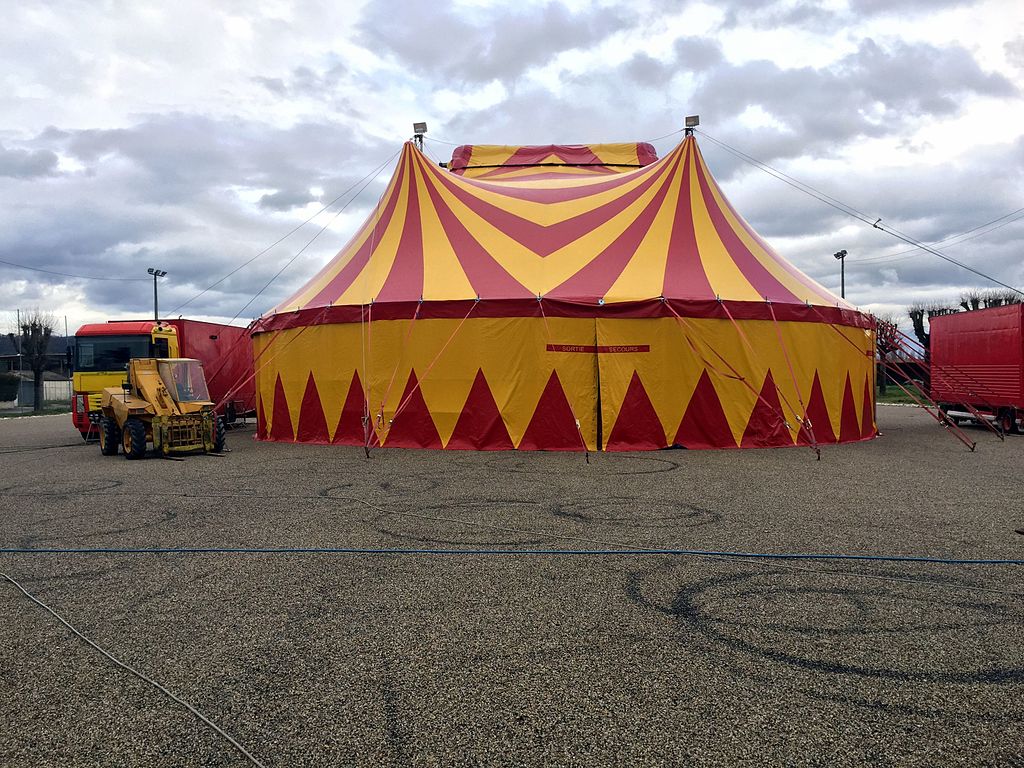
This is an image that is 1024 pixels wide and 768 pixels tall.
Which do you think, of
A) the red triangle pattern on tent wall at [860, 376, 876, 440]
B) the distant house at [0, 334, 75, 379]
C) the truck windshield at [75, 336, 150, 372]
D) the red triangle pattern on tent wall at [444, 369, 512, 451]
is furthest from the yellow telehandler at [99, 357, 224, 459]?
the distant house at [0, 334, 75, 379]

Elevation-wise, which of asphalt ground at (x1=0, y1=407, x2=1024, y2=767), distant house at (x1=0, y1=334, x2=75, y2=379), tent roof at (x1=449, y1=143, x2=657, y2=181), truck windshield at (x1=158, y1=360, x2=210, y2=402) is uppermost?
tent roof at (x1=449, y1=143, x2=657, y2=181)

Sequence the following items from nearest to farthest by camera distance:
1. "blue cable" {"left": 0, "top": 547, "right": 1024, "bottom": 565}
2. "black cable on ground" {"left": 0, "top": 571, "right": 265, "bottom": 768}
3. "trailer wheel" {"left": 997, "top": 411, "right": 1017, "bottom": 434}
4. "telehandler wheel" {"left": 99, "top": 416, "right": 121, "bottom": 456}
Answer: "black cable on ground" {"left": 0, "top": 571, "right": 265, "bottom": 768} → "blue cable" {"left": 0, "top": 547, "right": 1024, "bottom": 565} → "telehandler wheel" {"left": 99, "top": 416, "right": 121, "bottom": 456} → "trailer wheel" {"left": 997, "top": 411, "right": 1017, "bottom": 434}

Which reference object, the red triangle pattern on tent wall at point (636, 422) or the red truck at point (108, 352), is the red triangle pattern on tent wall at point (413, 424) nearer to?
the red triangle pattern on tent wall at point (636, 422)

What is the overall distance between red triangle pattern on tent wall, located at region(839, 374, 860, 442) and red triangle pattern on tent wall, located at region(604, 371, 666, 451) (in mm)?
3104

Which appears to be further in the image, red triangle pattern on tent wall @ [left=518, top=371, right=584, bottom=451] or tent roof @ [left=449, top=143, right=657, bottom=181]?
tent roof @ [left=449, top=143, right=657, bottom=181]

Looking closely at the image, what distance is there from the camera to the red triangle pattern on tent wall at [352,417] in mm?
10617

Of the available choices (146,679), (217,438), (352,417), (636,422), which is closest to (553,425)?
(636,422)

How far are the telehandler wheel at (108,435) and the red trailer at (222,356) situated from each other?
3225 millimetres

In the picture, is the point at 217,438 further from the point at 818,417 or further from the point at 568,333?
the point at 818,417

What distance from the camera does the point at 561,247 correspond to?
11.0 meters

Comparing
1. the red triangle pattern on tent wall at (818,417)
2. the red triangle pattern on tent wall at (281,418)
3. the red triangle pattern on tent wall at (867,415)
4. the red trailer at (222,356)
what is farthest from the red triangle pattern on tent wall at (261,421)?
the red triangle pattern on tent wall at (867,415)

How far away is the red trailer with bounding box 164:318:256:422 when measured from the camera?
45.4ft

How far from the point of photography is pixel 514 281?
1033 centimetres

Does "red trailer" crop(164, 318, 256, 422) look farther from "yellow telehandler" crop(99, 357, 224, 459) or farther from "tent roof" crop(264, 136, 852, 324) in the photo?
"yellow telehandler" crop(99, 357, 224, 459)
